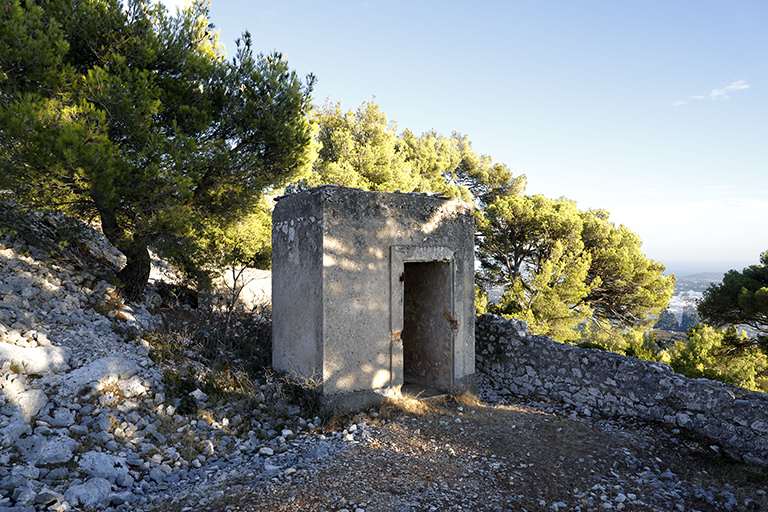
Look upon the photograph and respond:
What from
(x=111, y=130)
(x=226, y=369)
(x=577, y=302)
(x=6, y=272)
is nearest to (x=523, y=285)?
(x=577, y=302)

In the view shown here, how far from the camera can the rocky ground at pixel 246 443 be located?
3.48m

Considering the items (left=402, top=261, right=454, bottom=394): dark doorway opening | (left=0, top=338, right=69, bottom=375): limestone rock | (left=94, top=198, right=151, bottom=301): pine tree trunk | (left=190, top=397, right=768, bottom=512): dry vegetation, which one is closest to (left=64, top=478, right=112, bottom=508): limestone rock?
(left=190, top=397, right=768, bottom=512): dry vegetation

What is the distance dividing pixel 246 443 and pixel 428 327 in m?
3.30

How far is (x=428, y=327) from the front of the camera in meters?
6.76

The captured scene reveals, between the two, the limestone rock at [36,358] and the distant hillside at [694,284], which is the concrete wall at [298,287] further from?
the distant hillside at [694,284]

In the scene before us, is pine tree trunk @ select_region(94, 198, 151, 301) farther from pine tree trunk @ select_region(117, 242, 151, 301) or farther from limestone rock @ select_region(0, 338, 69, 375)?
limestone rock @ select_region(0, 338, 69, 375)

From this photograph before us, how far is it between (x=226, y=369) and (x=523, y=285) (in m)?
11.3

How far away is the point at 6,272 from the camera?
5.86 m

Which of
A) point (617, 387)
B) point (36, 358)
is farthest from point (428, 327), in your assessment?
point (36, 358)

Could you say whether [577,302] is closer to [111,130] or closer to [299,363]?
[299,363]

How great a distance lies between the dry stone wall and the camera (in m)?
4.64

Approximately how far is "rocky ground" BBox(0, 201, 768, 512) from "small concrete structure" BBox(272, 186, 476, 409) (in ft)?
1.59

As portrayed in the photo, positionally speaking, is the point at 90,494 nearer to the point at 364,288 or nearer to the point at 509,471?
the point at 364,288

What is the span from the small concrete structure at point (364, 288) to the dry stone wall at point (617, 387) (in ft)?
3.48
